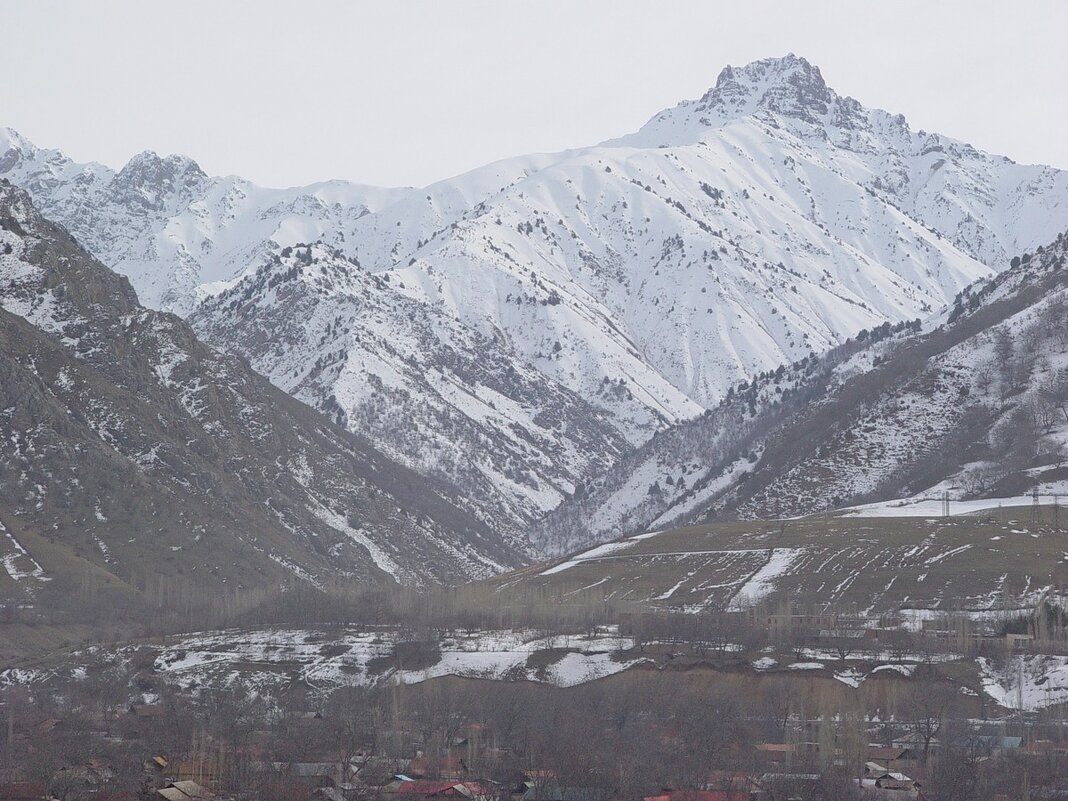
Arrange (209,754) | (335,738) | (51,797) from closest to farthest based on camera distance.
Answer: (51,797), (209,754), (335,738)

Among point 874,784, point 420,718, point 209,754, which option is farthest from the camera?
point 420,718

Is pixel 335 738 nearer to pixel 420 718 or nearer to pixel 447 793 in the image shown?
pixel 420 718

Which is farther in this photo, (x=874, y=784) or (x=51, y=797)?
(x=874, y=784)

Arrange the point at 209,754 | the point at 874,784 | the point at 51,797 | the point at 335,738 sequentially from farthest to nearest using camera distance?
the point at 335,738, the point at 209,754, the point at 874,784, the point at 51,797

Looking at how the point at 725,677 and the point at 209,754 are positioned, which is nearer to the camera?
the point at 209,754

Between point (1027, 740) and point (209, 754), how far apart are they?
69.0 meters

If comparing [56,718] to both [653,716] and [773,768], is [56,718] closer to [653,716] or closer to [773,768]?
[653,716]

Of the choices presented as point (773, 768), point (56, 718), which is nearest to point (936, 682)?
point (773, 768)

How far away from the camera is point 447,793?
134m

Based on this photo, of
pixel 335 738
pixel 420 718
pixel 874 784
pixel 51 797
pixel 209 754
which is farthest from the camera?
pixel 420 718

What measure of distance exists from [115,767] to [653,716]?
169 feet

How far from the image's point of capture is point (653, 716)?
17025 centimetres

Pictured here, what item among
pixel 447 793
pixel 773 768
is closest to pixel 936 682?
pixel 773 768

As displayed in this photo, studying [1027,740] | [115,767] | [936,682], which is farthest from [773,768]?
[115,767]
